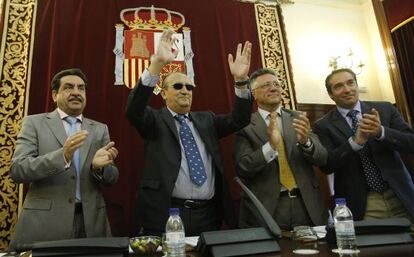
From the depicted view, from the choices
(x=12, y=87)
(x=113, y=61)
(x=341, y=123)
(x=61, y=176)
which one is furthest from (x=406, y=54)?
(x=12, y=87)

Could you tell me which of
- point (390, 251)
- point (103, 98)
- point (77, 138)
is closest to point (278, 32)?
point (103, 98)

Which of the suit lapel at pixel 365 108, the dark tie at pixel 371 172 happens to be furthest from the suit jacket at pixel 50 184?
the suit lapel at pixel 365 108

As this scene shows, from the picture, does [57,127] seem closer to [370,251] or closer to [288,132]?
[288,132]

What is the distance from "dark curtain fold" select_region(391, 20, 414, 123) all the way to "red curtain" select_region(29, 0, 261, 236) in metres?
1.79

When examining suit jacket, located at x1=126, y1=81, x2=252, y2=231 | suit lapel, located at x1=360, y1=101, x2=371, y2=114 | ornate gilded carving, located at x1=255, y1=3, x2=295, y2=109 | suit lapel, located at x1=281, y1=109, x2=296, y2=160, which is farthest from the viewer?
ornate gilded carving, located at x1=255, y1=3, x2=295, y2=109

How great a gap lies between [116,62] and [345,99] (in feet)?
6.22

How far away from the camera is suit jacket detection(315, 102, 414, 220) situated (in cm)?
192

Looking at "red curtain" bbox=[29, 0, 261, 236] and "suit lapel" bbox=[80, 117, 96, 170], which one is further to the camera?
"red curtain" bbox=[29, 0, 261, 236]

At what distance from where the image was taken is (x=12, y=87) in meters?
2.75

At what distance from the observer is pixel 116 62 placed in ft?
9.88

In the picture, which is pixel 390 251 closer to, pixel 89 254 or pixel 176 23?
pixel 89 254

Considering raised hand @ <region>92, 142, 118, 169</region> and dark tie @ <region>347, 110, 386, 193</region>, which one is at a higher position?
raised hand @ <region>92, 142, 118, 169</region>

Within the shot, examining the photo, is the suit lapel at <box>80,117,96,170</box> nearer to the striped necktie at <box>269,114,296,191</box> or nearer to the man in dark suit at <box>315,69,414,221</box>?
the striped necktie at <box>269,114,296,191</box>

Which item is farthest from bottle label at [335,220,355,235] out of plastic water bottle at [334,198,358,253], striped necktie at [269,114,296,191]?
striped necktie at [269,114,296,191]
